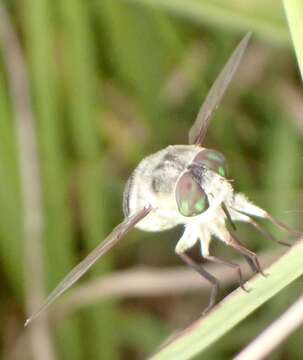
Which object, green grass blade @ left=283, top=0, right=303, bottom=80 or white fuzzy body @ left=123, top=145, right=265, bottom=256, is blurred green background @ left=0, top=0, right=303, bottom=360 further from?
green grass blade @ left=283, top=0, right=303, bottom=80

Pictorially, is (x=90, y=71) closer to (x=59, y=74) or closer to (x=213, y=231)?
(x=59, y=74)

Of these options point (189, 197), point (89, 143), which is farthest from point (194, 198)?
point (89, 143)

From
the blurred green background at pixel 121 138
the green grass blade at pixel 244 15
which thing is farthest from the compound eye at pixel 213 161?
the blurred green background at pixel 121 138

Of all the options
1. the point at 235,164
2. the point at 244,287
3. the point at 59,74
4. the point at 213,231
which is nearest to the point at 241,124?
the point at 235,164

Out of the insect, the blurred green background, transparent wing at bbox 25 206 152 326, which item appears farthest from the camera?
the blurred green background

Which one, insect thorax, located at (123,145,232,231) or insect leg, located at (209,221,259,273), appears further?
insect thorax, located at (123,145,232,231)

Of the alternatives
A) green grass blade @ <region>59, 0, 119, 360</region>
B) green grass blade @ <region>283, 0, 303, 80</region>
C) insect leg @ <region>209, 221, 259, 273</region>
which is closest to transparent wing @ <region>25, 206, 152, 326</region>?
insect leg @ <region>209, 221, 259, 273</region>
